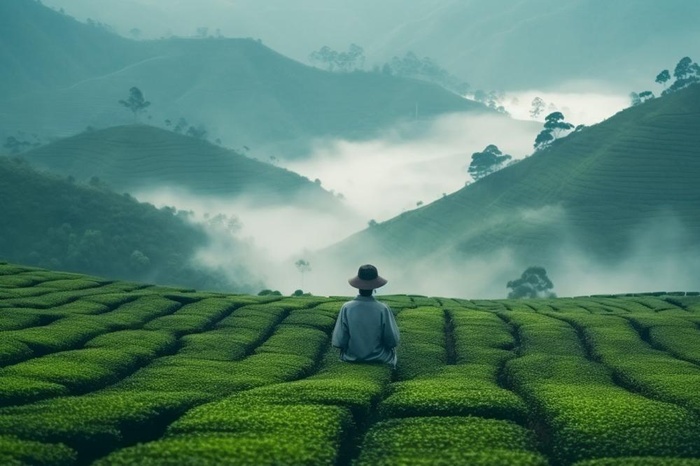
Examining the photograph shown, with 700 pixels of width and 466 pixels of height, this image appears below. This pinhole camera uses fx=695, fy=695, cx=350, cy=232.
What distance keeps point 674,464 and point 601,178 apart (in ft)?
455

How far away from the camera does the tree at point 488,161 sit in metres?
171

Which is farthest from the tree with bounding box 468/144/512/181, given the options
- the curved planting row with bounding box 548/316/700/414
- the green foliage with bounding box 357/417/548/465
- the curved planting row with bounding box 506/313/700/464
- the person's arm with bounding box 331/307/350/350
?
the green foliage with bounding box 357/417/548/465

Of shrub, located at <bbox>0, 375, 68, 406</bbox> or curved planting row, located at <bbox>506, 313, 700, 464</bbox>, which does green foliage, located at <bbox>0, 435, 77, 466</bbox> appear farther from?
curved planting row, located at <bbox>506, 313, 700, 464</bbox>

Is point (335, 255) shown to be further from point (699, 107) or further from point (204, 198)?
point (699, 107)

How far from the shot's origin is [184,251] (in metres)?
128

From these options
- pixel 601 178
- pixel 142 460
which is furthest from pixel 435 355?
pixel 601 178

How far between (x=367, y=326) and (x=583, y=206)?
127338 mm

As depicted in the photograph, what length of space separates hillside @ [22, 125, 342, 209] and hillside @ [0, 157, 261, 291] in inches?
1902

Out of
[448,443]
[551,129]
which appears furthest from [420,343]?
[551,129]

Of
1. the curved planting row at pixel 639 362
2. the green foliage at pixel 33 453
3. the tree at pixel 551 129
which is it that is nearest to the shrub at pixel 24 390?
the green foliage at pixel 33 453

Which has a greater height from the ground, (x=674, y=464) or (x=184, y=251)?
(x=184, y=251)

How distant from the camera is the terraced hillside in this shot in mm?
8984

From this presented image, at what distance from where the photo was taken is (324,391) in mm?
11859

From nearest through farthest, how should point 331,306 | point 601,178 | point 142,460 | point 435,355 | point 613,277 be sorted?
1. point 142,460
2. point 435,355
3. point 331,306
4. point 613,277
5. point 601,178
